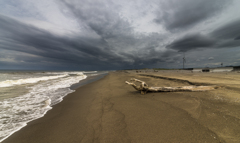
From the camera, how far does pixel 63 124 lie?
12.2 feet

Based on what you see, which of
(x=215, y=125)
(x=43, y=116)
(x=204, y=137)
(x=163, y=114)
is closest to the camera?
(x=204, y=137)

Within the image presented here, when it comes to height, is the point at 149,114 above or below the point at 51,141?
above

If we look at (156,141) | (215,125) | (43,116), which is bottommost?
(43,116)

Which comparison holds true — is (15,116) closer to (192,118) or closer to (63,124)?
(63,124)

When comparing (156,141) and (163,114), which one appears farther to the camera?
(163,114)

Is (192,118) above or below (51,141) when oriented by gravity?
above

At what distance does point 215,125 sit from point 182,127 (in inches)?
36.6

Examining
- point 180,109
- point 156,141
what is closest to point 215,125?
point 180,109

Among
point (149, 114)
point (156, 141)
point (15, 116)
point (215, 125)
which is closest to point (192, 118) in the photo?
point (215, 125)

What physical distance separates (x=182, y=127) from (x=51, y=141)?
4.07 meters

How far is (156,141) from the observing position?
2406 millimetres

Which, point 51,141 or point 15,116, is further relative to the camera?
point 15,116

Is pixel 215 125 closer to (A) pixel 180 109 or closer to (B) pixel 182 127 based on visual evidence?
(B) pixel 182 127

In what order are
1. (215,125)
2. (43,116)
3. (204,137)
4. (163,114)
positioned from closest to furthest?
(204,137) → (215,125) → (163,114) → (43,116)
